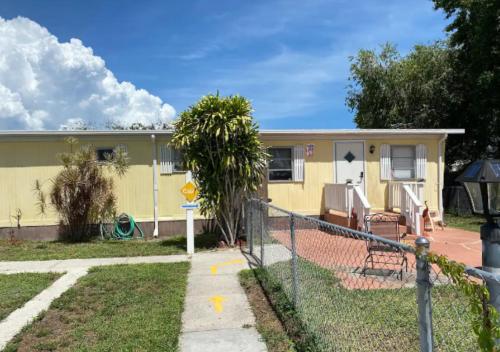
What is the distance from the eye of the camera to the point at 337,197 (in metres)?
11.0

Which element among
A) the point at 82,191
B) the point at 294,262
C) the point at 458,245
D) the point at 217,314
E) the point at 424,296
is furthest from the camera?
the point at 82,191

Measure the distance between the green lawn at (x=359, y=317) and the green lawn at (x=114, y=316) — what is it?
4.21 ft

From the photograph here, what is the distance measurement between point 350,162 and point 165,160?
5.27 meters

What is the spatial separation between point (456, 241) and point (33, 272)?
8616 millimetres

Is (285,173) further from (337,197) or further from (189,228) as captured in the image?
(189,228)

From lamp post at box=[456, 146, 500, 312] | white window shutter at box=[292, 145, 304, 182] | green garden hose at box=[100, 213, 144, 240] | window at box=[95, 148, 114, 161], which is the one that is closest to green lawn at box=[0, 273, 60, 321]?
green garden hose at box=[100, 213, 144, 240]

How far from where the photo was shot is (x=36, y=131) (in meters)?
10.6

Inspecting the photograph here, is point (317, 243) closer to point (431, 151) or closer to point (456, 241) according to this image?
point (456, 241)

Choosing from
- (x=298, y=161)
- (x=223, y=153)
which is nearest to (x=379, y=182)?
(x=298, y=161)

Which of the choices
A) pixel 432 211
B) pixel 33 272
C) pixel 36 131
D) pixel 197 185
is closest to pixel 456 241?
pixel 432 211

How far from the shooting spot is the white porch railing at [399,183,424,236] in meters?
9.64

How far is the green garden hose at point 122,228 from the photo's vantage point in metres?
10.8

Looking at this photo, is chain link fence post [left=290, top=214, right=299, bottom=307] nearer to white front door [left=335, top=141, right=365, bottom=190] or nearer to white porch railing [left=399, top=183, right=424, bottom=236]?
white porch railing [left=399, top=183, right=424, bottom=236]

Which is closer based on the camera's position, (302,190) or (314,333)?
(314,333)
